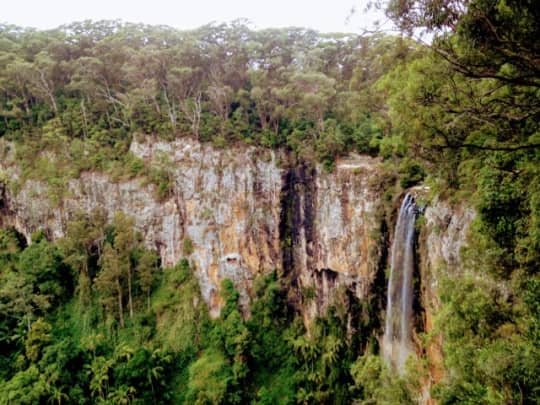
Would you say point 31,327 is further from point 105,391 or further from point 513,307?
point 513,307

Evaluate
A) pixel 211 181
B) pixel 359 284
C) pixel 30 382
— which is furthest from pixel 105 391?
pixel 359 284

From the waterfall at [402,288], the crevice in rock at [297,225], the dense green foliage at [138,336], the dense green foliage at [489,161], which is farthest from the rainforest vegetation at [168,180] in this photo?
the waterfall at [402,288]

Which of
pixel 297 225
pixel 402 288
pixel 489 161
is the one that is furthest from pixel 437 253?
pixel 297 225

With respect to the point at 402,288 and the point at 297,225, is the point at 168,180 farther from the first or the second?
the point at 402,288

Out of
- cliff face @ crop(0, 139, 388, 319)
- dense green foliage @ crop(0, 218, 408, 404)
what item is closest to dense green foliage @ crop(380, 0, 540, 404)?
cliff face @ crop(0, 139, 388, 319)

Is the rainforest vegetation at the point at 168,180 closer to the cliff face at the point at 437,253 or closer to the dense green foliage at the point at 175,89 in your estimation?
the dense green foliage at the point at 175,89

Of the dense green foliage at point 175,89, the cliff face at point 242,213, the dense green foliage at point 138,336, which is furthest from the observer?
the dense green foliage at point 175,89
